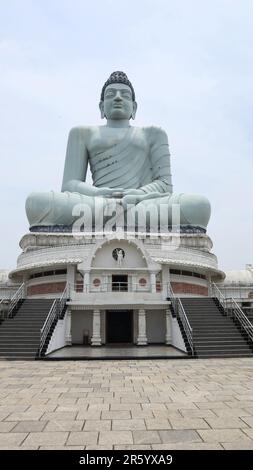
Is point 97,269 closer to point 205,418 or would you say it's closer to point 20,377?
point 20,377

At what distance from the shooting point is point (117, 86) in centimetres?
3119

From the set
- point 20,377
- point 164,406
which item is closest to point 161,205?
point 20,377

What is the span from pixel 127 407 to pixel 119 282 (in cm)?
1277

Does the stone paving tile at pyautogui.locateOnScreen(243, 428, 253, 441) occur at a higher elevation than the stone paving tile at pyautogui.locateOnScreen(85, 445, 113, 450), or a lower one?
higher

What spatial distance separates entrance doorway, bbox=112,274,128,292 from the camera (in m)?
19.2

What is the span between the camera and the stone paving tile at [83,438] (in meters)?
4.56

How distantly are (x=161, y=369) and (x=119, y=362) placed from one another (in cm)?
193

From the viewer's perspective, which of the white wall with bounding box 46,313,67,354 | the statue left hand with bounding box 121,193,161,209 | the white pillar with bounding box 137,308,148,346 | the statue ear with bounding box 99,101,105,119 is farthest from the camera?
the statue ear with bounding box 99,101,105,119

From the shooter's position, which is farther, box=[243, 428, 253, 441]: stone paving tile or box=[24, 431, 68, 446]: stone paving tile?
box=[243, 428, 253, 441]: stone paving tile

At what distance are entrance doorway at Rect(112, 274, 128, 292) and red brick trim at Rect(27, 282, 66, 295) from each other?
281cm

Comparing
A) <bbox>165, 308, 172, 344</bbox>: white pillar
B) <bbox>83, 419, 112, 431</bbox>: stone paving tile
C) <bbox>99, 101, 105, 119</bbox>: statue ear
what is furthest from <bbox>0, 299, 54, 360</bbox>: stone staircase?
<bbox>99, 101, 105, 119</bbox>: statue ear

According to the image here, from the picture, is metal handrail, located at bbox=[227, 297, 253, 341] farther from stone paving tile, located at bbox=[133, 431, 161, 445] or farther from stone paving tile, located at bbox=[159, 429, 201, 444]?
stone paving tile, located at bbox=[133, 431, 161, 445]

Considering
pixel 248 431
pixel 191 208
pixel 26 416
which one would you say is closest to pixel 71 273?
pixel 191 208

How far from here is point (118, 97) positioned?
31047 millimetres
